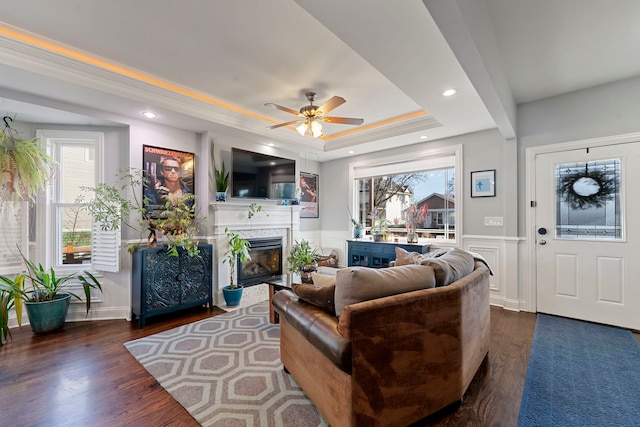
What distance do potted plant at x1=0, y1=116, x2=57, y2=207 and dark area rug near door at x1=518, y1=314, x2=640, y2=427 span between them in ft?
14.9

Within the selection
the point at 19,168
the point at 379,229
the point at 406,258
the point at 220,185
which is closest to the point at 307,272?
the point at 406,258

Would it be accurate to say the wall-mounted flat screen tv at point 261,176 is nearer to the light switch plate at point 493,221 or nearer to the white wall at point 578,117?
the light switch plate at point 493,221

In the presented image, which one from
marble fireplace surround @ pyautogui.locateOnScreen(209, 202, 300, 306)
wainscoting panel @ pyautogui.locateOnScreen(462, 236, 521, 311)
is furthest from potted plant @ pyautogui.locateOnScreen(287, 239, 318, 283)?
wainscoting panel @ pyautogui.locateOnScreen(462, 236, 521, 311)

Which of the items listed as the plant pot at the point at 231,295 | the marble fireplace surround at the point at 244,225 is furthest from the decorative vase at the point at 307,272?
the marble fireplace surround at the point at 244,225

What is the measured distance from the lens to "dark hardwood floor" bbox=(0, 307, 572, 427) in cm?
169

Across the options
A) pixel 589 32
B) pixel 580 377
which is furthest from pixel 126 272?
pixel 589 32

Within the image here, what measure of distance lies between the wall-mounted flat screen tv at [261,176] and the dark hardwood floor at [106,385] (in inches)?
86.2

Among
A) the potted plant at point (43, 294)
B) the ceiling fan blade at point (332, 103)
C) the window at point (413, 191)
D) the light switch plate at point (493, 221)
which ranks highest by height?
the ceiling fan blade at point (332, 103)

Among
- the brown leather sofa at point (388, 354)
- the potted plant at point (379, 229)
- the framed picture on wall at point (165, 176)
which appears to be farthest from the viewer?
the potted plant at point (379, 229)

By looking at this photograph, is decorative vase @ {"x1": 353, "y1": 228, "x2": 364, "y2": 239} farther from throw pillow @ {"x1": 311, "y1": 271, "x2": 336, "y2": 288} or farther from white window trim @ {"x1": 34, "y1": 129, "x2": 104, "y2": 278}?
white window trim @ {"x1": 34, "y1": 129, "x2": 104, "y2": 278}

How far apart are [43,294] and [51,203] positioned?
3.57ft

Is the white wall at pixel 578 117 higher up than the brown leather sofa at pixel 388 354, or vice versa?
the white wall at pixel 578 117

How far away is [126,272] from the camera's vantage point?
11.1 ft

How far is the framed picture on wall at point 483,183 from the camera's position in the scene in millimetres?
3752
